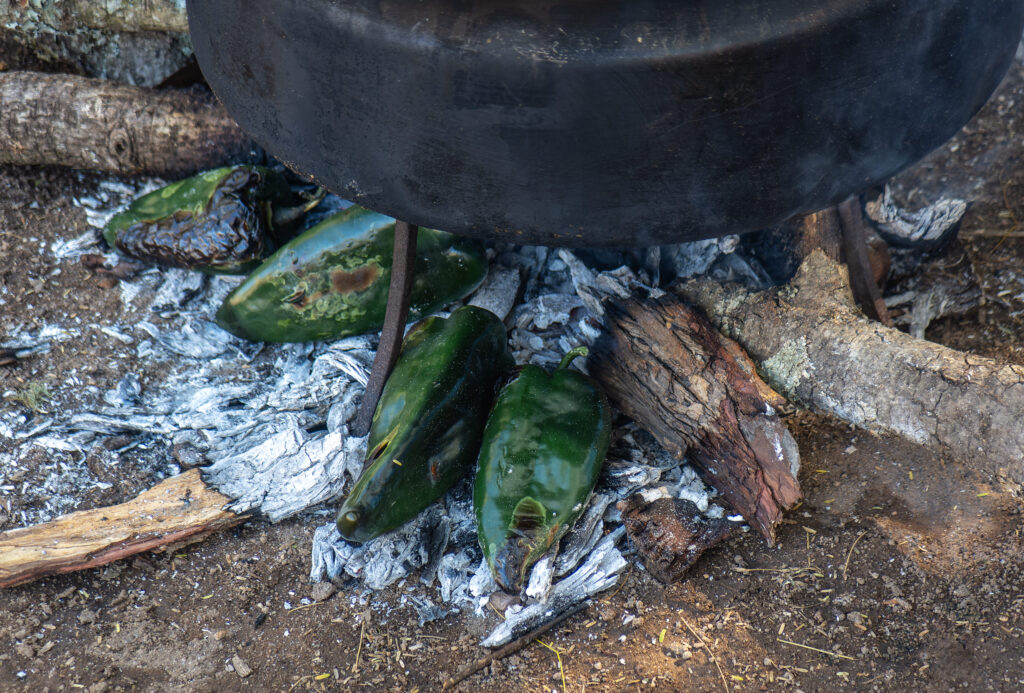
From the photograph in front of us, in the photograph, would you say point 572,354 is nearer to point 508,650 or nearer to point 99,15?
point 508,650

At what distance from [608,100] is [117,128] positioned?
2.31 metres

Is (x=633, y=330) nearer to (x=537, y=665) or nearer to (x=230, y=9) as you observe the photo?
(x=537, y=665)

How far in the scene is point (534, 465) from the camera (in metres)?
2.00

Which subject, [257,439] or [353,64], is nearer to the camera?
[353,64]

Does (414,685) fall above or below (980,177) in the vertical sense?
below

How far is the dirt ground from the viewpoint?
1.81m

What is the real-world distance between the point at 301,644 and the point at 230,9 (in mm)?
1387

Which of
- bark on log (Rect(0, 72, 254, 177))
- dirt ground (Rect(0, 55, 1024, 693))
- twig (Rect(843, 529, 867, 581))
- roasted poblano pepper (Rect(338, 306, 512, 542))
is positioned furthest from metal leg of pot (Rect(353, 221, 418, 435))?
twig (Rect(843, 529, 867, 581))

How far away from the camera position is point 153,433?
2.38 m

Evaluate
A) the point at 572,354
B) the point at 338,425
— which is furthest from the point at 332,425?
the point at 572,354

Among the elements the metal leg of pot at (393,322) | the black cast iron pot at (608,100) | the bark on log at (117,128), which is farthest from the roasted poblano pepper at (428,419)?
the bark on log at (117,128)

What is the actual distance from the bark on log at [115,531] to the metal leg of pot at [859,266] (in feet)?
6.30

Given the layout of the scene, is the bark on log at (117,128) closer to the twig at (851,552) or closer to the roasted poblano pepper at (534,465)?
the roasted poblano pepper at (534,465)

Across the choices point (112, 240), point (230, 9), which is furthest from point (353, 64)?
point (112, 240)
